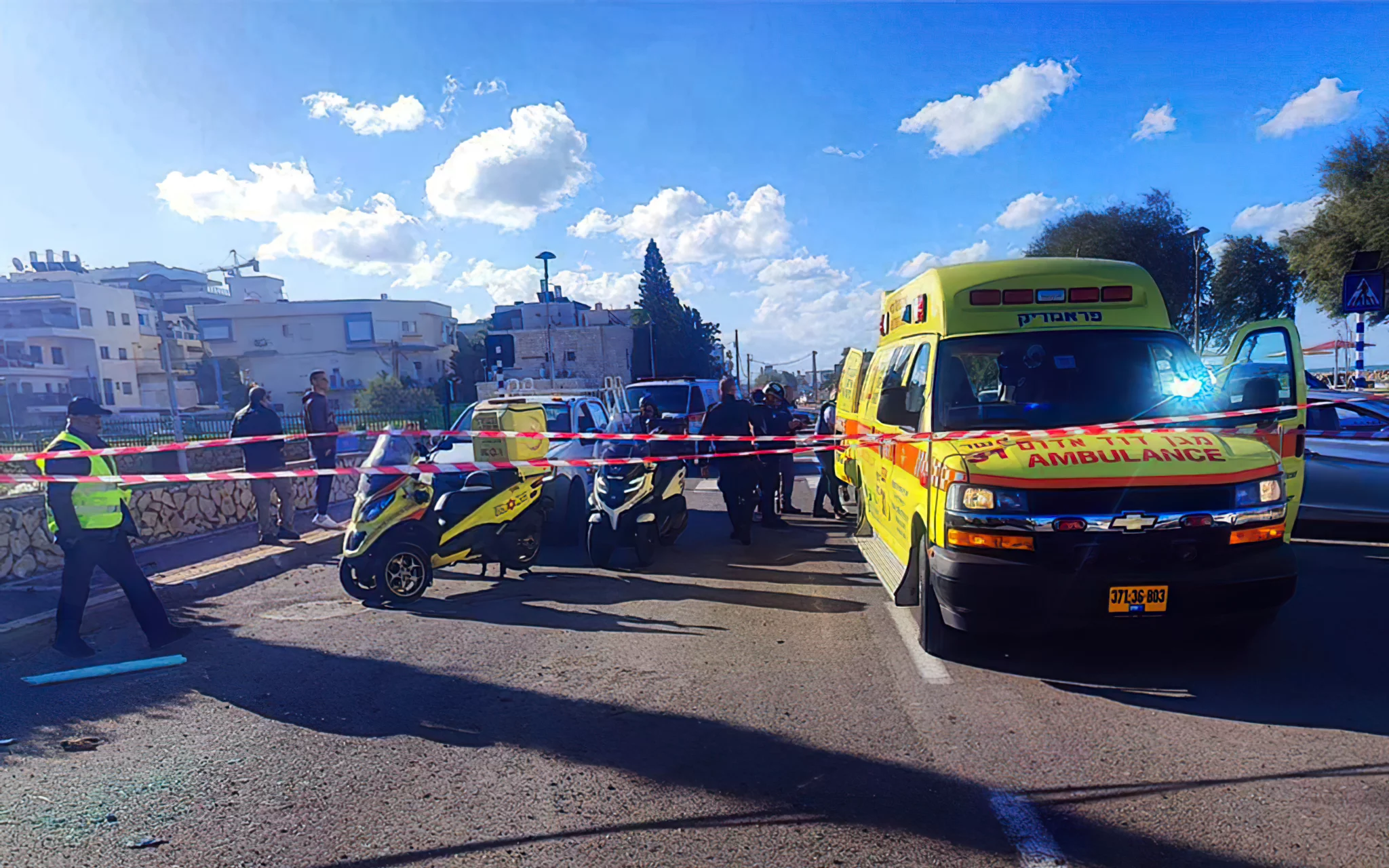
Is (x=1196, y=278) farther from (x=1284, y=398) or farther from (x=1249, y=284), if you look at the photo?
(x=1284, y=398)

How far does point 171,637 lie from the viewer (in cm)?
661

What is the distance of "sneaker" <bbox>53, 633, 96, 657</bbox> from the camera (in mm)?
6297

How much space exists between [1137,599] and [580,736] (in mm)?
3173

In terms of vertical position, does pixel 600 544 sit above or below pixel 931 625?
above

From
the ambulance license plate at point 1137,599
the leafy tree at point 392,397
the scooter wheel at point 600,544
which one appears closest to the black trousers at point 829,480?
the scooter wheel at point 600,544

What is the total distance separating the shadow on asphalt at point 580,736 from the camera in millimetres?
3359

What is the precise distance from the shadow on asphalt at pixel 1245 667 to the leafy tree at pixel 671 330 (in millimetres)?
56446

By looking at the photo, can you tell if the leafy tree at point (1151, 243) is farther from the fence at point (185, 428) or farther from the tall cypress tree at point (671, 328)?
the tall cypress tree at point (671, 328)

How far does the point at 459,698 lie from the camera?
511cm

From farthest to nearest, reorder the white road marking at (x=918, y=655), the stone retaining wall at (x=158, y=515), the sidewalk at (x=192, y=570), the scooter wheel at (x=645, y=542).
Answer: the scooter wheel at (x=645, y=542), the stone retaining wall at (x=158, y=515), the sidewalk at (x=192, y=570), the white road marking at (x=918, y=655)

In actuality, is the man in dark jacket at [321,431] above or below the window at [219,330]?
below

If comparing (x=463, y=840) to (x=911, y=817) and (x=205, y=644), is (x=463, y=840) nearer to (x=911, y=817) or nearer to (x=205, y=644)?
(x=911, y=817)

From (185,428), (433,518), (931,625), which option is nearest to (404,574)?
(433,518)

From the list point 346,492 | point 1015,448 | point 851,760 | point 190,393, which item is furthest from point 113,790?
point 190,393
